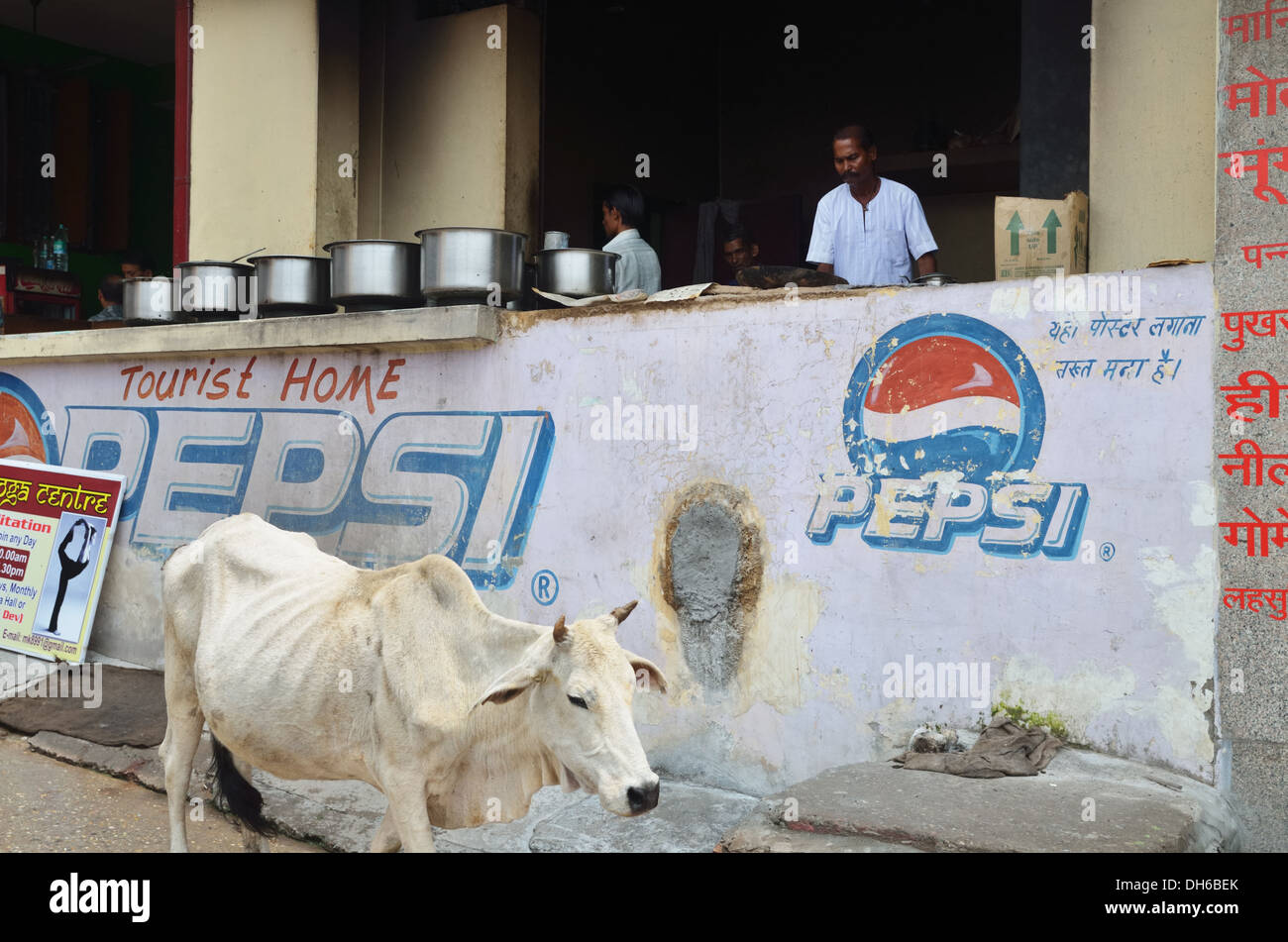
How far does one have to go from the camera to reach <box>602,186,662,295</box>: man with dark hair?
6652 mm

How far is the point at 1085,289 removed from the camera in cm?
430

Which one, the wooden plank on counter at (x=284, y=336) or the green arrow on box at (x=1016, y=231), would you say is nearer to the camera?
the green arrow on box at (x=1016, y=231)

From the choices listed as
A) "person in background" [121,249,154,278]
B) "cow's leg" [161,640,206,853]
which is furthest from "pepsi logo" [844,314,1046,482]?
"person in background" [121,249,154,278]

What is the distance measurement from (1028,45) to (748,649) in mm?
3194

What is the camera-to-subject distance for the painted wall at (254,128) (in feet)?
23.7

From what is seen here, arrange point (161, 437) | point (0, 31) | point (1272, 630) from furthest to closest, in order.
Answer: point (0, 31) < point (161, 437) < point (1272, 630)

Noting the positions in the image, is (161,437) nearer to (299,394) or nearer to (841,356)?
(299,394)

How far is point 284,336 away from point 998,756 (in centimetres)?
420

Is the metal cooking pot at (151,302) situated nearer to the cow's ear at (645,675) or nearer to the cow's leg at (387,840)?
the cow's leg at (387,840)

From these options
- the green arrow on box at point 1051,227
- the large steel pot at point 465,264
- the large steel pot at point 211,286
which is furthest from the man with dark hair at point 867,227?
the large steel pot at point 211,286

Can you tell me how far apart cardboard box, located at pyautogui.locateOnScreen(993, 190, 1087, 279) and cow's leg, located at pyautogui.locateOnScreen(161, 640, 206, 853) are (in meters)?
3.46

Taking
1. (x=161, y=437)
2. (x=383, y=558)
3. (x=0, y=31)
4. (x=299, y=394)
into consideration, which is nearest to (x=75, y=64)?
(x=0, y=31)

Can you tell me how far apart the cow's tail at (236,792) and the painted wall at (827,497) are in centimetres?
165

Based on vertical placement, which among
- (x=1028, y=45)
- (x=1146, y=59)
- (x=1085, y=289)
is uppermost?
(x=1028, y=45)
